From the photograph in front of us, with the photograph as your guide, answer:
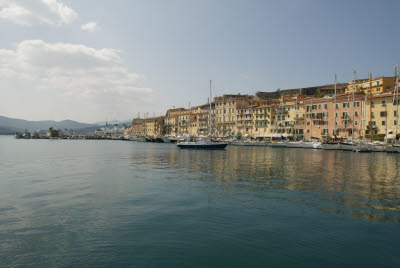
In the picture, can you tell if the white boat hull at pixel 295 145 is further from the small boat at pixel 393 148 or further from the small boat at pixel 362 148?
the small boat at pixel 393 148

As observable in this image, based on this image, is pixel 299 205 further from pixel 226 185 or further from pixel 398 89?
pixel 398 89

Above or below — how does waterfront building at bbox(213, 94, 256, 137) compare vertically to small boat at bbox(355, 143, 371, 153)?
above

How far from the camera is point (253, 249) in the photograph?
26.2ft

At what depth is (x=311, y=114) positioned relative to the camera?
83.9 meters

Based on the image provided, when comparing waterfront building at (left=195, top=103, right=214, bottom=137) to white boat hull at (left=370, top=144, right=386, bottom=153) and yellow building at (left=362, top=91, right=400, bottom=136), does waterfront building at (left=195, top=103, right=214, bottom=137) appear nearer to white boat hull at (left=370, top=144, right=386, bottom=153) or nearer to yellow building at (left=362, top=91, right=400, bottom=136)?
yellow building at (left=362, top=91, right=400, bottom=136)

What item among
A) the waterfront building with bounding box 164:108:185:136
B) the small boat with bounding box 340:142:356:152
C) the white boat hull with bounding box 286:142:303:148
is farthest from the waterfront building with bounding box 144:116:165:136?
the small boat with bounding box 340:142:356:152

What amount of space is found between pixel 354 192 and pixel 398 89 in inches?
2499

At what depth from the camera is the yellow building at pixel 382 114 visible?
64.8 metres

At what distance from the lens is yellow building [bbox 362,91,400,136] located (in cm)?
6475

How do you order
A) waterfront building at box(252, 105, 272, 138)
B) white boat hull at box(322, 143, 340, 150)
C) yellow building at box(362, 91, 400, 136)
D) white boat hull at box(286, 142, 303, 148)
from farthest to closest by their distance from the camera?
waterfront building at box(252, 105, 272, 138)
white boat hull at box(286, 142, 303, 148)
yellow building at box(362, 91, 400, 136)
white boat hull at box(322, 143, 340, 150)

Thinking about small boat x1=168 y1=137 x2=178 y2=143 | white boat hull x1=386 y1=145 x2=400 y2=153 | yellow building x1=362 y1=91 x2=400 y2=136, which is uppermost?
yellow building x1=362 y1=91 x2=400 y2=136

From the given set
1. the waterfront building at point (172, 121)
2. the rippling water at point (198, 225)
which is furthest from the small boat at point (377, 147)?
the waterfront building at point (172, 121)

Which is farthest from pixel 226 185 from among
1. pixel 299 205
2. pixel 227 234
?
pixel 227 234

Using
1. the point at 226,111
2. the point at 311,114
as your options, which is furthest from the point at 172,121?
the point at 311,114
